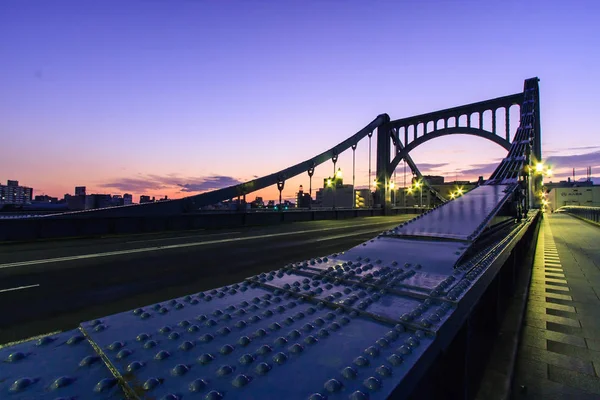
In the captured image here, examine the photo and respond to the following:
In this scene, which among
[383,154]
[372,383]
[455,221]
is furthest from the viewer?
[383,154]

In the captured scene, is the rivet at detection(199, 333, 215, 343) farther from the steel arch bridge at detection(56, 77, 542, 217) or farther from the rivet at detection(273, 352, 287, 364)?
the steel arch bridge at detection(56, 77, 542, 217)

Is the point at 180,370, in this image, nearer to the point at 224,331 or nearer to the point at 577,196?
the point at 224,331

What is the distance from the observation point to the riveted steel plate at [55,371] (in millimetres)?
1144

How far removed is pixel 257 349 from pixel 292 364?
8.1 inches

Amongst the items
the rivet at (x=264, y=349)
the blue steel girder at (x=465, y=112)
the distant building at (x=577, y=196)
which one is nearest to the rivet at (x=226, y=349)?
the rivet at (x=264, y=349)

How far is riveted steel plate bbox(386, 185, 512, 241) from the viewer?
457 cm

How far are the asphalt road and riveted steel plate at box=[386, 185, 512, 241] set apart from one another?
119 inches

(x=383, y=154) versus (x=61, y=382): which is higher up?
(x=383, y=154)

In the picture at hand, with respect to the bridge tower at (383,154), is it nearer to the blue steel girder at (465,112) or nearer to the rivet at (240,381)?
the blue steel girder at (465,112)

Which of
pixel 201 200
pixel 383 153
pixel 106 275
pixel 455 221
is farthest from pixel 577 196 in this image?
pixel 106 275

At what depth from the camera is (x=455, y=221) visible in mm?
5270

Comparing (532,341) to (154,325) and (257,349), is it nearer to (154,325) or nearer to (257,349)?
(257,349)

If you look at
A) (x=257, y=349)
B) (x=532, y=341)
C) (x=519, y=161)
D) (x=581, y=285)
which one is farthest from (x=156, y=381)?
(x=519, y=161)

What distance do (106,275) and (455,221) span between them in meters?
6.35
